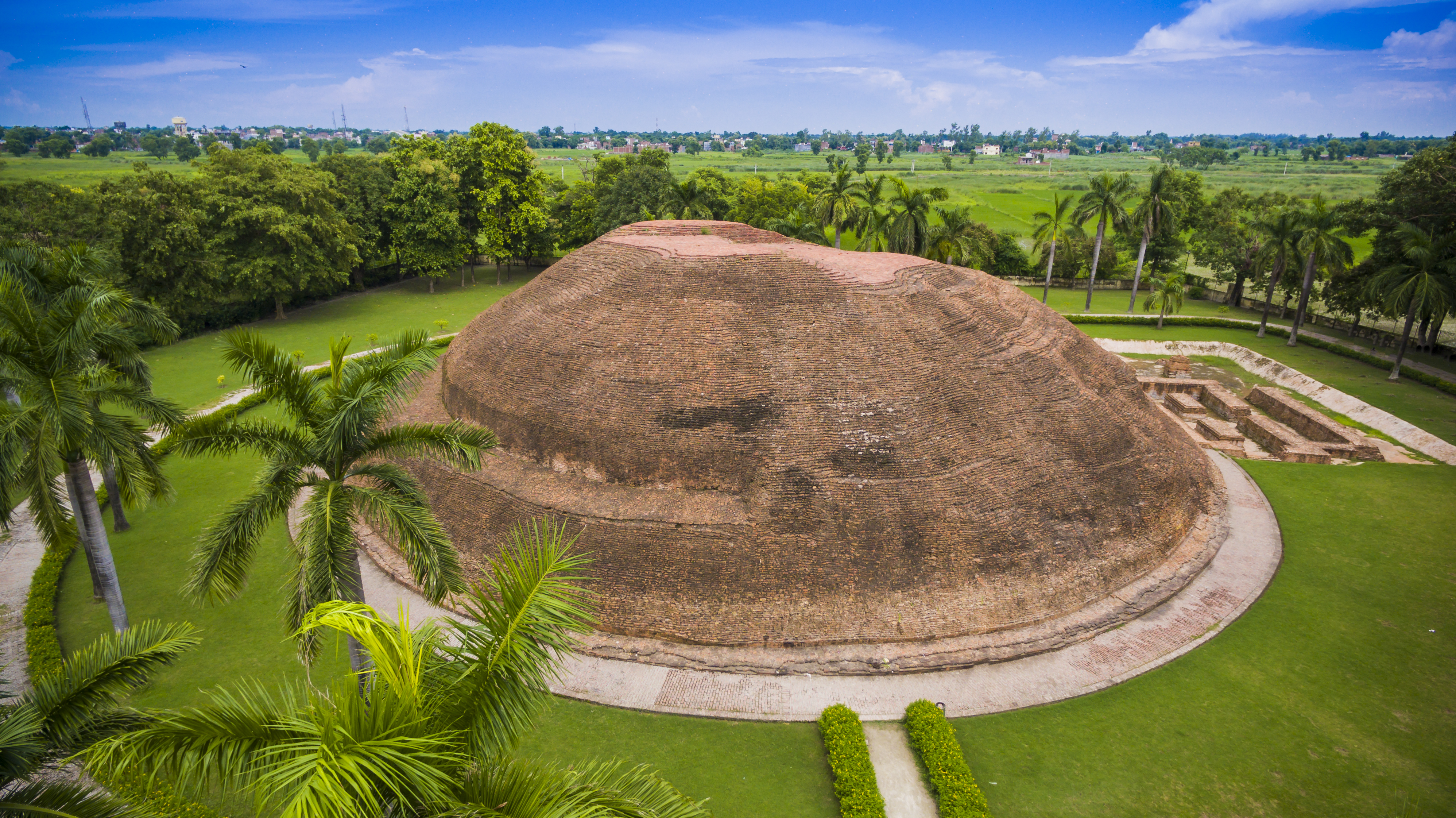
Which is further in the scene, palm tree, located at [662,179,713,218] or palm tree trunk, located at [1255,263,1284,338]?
palm tree, located at [662,179,713,218]

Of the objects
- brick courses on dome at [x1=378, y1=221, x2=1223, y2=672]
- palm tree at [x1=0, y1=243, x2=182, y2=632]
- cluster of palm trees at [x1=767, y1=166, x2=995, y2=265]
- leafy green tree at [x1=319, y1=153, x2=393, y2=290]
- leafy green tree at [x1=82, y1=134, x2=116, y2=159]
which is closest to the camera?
palm tree at [x1=0, y1=243, x2=182, y2=632]

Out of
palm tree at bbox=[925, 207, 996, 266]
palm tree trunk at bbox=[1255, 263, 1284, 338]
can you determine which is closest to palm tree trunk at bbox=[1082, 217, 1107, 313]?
palm tree at bbox=[925, 207, 996, 266]

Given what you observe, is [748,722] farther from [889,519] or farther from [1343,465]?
[1343,465]

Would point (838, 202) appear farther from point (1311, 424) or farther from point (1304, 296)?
point (1304, 296)

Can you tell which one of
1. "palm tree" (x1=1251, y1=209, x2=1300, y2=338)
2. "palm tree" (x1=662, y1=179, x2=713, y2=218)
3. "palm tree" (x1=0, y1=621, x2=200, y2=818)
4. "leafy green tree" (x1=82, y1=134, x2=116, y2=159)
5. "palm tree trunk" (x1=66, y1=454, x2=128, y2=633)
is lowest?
"palm tree trunk" (x1=66, y1=454, x2=128, y2=633)

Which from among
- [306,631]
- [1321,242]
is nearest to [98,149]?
[306,631]

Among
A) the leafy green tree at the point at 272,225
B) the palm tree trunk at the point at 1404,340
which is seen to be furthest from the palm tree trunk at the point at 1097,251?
the leafy green tree at the point at 272,225

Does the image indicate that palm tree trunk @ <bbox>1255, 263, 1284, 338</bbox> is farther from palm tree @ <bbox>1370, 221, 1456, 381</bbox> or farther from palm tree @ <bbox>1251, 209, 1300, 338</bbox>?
palm tree @ <bbox>1370, 221, 1456, 381</bbox>
